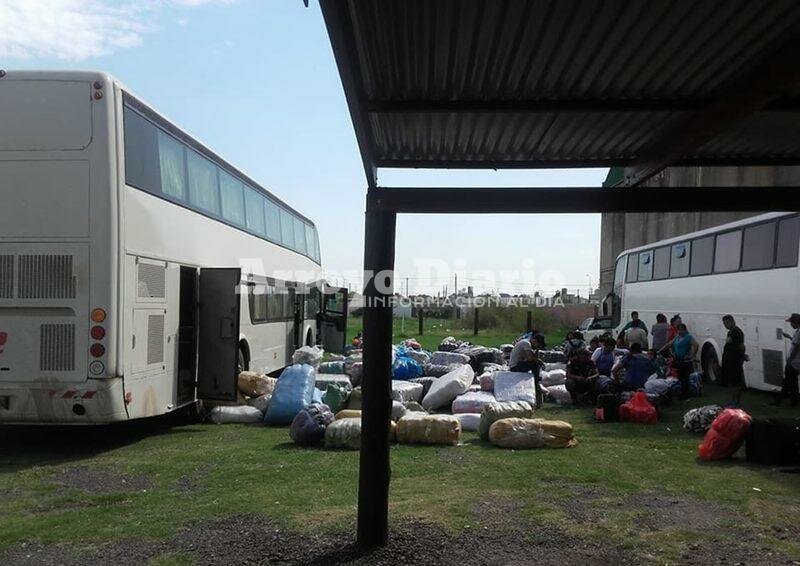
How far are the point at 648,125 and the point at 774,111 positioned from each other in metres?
0.79

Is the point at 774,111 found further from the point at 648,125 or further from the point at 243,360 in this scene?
the point at 243,360

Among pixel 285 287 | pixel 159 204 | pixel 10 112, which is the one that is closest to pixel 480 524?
pixel 159 204

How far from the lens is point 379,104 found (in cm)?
471

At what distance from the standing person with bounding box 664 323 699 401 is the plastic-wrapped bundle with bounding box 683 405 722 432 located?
3876 millimetres

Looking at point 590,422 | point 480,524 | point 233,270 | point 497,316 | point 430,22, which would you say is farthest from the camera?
point 497,316

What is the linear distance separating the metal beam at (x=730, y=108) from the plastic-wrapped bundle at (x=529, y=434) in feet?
14.4

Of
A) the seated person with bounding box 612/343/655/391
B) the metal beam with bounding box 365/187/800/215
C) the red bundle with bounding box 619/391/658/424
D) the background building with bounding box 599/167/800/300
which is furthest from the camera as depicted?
the background building with bounding box 599/167/800/300

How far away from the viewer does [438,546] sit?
5.30 metres

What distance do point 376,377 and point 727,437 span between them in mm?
5215

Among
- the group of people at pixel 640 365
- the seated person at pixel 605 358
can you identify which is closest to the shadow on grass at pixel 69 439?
the group of people at pixel 640 365

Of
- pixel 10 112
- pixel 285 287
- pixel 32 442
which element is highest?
pixel 10 112

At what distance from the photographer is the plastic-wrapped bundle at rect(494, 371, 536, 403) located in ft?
40.8

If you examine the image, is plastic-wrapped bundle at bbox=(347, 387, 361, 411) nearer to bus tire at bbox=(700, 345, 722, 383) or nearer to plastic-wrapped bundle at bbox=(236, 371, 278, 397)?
plastic-wrapped bundle at bbox=(236, 371, 278, 397)

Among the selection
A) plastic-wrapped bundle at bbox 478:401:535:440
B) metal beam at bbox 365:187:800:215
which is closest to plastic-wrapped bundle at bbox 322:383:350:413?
plastic-wrapped bundle at bbox 478:401:535:440
